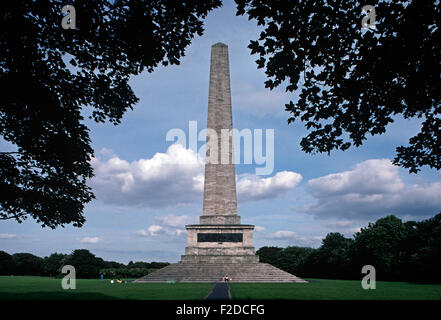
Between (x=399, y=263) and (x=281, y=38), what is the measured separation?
44.6 m

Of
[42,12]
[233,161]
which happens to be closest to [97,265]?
[233,161]

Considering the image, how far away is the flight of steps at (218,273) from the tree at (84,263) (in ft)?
66.0

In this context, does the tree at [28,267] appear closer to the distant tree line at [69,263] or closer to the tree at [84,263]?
the distant tree line at [69,263]

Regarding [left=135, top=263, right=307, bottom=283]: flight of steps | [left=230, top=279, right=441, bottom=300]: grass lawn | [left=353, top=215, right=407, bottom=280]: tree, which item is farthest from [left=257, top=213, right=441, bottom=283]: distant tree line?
[left=230, top=279, right=441, bottom=300]: grass lawn

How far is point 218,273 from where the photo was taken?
3578 centimetres

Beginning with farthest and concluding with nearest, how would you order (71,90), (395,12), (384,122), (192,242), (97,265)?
(97,265), (192,242), (71,90), (384,122), (395,12)

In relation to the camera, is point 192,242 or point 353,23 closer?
point 353,23

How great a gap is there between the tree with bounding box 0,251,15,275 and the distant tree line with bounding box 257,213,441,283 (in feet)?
186

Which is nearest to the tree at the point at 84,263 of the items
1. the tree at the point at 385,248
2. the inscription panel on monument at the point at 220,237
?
the inscription panel on monument at the point at 220,237

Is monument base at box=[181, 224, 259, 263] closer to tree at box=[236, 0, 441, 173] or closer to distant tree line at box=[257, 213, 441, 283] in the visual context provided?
distant tree line at box=[257, 213, 441, 283]

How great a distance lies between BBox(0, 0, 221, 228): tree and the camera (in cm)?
1163

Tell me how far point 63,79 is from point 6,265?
66.7m

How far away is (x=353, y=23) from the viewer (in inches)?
379
